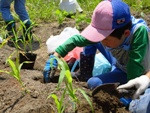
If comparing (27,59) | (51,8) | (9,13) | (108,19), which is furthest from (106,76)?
(51,8)

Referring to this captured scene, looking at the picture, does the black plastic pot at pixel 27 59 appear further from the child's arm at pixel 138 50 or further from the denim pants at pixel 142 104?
the denim pants at pixel 142 104

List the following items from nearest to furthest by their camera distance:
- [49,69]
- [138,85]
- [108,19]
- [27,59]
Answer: [138,85] < [108,19] < [49,69] < [27,59]

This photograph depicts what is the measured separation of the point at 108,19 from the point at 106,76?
615 millimetres

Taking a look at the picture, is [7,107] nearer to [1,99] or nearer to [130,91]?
[1,99]

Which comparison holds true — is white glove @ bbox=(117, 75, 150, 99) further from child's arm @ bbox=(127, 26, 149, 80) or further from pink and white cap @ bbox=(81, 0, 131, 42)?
pink and white cap @ bbox=(81, 0, 131, 42)

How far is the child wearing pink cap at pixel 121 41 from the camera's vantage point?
2.39 metres

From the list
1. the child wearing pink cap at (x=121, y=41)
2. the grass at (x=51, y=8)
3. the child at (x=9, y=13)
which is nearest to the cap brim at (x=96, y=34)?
the child wearing pink cap at (x=121, y=41)

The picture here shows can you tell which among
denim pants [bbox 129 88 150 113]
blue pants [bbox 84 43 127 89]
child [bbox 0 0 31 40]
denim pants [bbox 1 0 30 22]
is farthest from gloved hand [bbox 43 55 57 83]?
denim pants [bbox 1 0 30 22]

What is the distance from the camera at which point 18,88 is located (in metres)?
2.69

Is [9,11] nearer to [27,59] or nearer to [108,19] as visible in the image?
[27,59]

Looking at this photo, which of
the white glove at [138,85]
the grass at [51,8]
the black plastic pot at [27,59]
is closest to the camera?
the white glove at [138,85]

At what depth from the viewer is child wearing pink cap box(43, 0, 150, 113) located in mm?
2395

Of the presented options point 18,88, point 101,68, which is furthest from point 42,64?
point 18,88

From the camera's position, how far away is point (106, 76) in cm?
285
